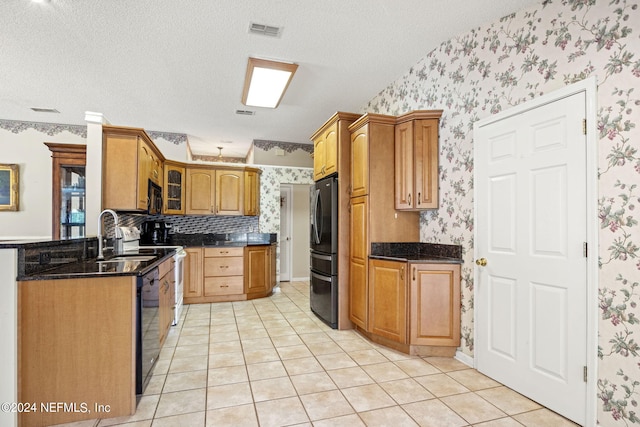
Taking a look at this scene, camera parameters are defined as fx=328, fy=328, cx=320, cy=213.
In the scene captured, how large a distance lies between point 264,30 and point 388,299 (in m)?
2.59

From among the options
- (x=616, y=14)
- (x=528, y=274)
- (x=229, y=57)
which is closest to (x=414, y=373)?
(x=528, y=274)

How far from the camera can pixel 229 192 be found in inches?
214

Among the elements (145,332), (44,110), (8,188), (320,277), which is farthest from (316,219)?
(8,188)

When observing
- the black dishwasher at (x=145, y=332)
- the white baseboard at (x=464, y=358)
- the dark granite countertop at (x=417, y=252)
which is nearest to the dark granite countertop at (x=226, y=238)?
the dark granite countertop at (x=417, y=252)

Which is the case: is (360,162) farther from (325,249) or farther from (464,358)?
(464,358)

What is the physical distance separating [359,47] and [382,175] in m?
1.20

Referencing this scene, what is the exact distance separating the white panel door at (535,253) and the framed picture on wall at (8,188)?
6.21 meters

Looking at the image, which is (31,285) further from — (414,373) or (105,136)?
(414,373)

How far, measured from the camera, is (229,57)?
3.15 meters

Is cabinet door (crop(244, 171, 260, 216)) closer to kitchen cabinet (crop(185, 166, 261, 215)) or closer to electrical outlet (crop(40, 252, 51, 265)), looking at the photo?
kitchen cabinet (crop(185, 166, 261, 215))

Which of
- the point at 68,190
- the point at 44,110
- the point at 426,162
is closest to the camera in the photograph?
the point at 426,162

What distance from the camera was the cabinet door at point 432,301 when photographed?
9.27 feet

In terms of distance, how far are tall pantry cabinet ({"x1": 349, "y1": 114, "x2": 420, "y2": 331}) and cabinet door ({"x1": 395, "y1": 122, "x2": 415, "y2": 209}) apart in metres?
0.06

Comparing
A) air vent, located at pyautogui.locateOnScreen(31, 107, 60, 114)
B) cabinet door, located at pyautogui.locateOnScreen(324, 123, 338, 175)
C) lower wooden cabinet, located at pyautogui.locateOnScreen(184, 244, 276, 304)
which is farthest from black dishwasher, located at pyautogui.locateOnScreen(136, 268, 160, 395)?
air vent, located at pyautogui.locateOnScreen(31, 107, 60, 114)
